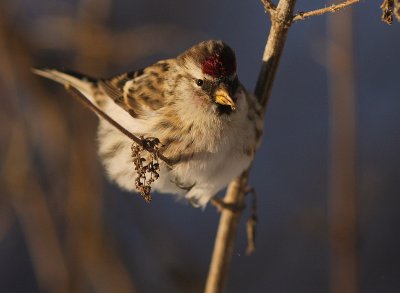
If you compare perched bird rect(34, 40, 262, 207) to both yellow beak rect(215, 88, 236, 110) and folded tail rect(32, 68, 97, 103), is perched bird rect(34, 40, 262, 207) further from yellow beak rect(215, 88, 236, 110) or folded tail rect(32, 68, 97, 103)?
folded tail rect(32, 68, 97, 103)

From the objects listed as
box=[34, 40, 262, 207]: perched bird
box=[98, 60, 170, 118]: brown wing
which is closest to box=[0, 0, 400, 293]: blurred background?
box=[98, 60, 170, 118]: brown wing

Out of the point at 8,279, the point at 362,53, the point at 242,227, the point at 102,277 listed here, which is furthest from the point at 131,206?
the point at 362,53

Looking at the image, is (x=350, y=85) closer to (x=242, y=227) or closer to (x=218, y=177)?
(x=218, y=177)

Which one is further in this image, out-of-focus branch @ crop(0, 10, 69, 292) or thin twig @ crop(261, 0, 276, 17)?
out-of-focus branch @ crop(0, 10, 69, 292)

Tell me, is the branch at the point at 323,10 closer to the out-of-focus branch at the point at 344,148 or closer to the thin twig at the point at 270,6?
the thin twig at the point at 270,6

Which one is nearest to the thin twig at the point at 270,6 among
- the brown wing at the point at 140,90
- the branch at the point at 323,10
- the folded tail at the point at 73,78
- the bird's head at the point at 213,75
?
the branch at the point at 323,10

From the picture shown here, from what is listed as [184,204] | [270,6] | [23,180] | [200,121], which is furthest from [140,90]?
[23,180]

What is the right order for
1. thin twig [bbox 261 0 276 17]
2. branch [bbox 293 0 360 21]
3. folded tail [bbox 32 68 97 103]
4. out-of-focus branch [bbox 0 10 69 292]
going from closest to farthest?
branch [bbox 293 0 360 21] < thin twig [bbox 261 0 276 17] < folded tail [bbox 32 68 97 103] < out-of-focus branch [bbox 0 10 69 292]

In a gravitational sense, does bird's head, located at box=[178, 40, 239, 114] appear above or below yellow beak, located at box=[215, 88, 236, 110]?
above

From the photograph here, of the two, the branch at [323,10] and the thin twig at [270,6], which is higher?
the thin twig at [270,6]
